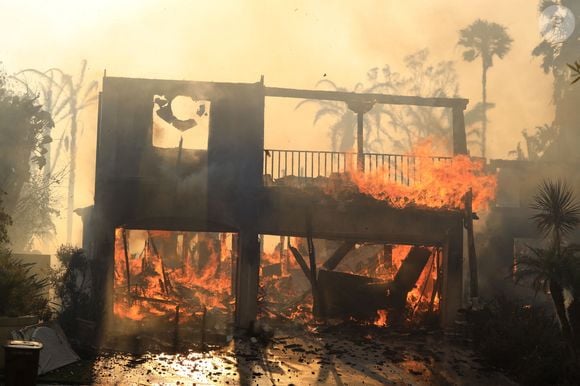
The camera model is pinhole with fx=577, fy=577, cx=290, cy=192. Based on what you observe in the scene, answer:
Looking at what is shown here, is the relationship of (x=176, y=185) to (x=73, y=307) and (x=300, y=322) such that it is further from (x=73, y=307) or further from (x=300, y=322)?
(x=300, y=322)

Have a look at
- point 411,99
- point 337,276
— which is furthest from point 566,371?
point 411,99

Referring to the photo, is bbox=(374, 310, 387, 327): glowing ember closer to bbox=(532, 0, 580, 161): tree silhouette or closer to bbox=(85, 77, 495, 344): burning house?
bbox=(85, 77, 495, 344): burning house

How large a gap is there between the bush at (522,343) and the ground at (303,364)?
1.71 feet

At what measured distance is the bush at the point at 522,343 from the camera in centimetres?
1293

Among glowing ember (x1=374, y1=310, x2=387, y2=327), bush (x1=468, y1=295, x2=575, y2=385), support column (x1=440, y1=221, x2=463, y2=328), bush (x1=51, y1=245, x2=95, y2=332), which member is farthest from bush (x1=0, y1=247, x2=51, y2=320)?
support column (x1=440, y1=221, x2=463, y2=328)

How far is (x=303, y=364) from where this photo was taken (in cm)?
1434

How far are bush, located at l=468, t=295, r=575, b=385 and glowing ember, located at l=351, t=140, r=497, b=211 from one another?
12.4 feet

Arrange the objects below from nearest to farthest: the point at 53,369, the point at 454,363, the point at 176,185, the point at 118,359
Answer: the point at 53,369 → the point at 118,359 → the point at 454,363 → the point at 176,185

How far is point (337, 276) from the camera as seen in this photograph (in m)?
20.7

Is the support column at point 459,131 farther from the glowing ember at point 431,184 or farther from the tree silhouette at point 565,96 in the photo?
the tree silhouette at point 565,96

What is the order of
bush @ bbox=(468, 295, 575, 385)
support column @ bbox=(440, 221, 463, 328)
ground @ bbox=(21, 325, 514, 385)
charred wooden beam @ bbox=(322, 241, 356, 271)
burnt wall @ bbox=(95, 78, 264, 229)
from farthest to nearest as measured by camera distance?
charred wooden beam @ bbox=(322, 241, 356, 271)
support column @ bbox=(440, 221, 463, 328)
burnt wall @ bbox=(95, 78, 264, 229)
bush @ bbox=(468, 295, 575, 385)
ground @ bbox=(21, 325, 514, 385)

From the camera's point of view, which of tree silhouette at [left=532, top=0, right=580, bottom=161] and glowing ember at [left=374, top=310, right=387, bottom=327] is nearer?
glowing ember at [left=374, top=310, right=387, bottom=327]

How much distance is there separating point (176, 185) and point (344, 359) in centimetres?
775

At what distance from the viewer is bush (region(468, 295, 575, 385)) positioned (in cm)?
1293
